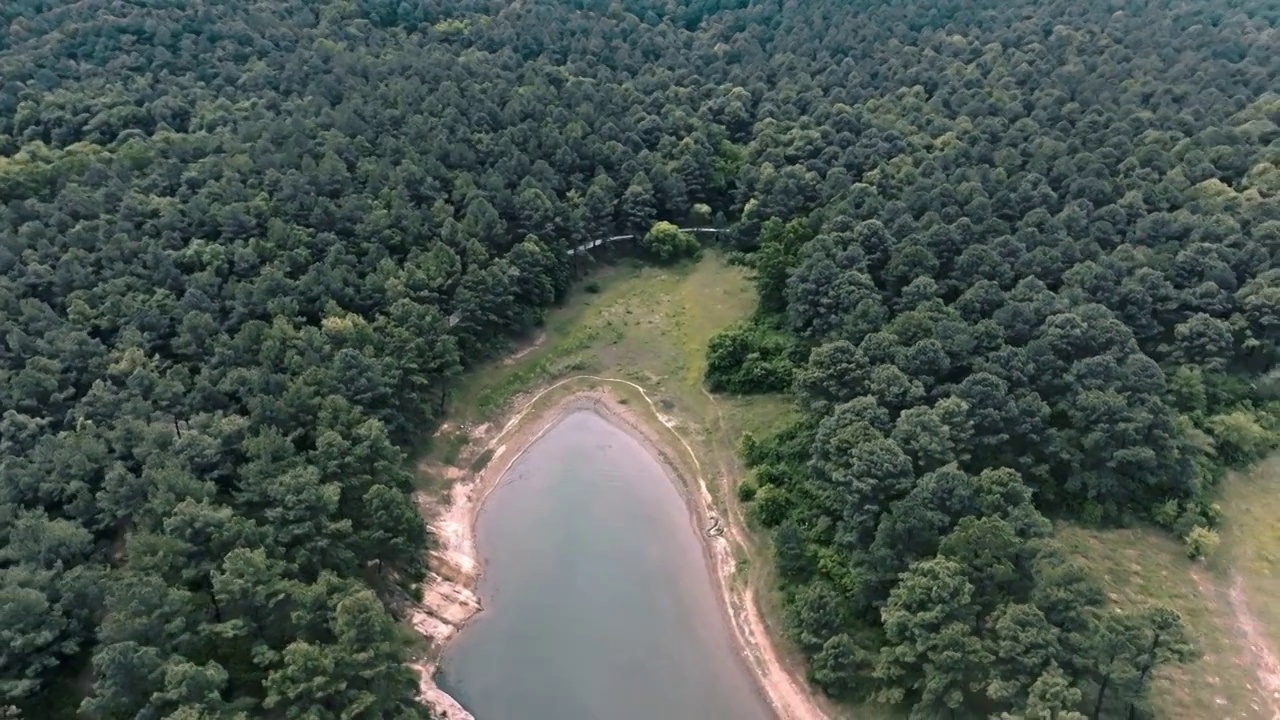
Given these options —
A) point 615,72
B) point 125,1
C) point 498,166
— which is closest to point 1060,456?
point 498,166

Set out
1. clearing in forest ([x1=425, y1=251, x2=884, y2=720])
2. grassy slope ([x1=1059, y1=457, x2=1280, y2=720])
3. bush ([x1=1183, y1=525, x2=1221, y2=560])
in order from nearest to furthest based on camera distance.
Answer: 1. grassy slope ([x1=1059, y1=457, x2=1280, y2=720])
2. bush ([x1=1183, y1=525, x2=1221, y2=560])
3. clearing in forest ([x1=425, y1=251, x2=884, y2=720])

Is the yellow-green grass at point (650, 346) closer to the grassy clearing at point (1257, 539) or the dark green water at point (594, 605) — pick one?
the dark green water at point (594, 605)

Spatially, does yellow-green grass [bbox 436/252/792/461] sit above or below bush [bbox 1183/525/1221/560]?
below

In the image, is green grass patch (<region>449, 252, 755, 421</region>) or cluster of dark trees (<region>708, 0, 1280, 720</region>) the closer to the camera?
cluster of dark trees (<region>708, 0, 1280, 720</region>)

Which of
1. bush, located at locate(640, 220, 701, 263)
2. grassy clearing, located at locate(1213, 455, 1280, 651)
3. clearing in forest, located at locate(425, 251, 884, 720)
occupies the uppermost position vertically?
bush, located at locate(640, 220, 701, 263)

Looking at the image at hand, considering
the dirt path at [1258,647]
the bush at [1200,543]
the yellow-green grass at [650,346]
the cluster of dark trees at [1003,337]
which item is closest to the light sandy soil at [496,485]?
the yellow-green grass at [650,346]

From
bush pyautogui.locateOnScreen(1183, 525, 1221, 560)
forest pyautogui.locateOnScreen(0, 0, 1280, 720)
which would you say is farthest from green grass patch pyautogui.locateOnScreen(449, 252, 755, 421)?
bush pyautogui.locateOnScreen(1183, 525, 1221, 560)

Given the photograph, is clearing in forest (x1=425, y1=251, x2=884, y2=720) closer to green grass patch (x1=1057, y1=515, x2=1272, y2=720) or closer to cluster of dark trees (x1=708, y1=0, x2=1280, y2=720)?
cluster of dark trees (x1=708, y1=0, x2=1280, y2=720)
